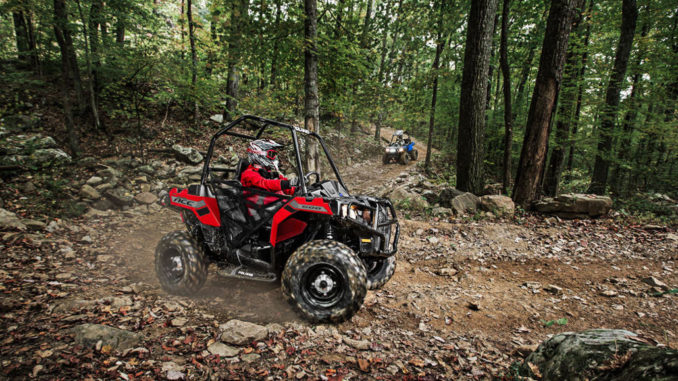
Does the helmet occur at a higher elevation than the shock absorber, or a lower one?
higher

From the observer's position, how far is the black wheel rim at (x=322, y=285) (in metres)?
3.08

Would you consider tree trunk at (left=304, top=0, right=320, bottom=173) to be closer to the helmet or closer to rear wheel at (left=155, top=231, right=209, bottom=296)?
the helmet

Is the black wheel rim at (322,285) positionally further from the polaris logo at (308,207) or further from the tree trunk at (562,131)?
the tree trunk at (562,131)

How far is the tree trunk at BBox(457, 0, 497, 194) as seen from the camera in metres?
7.06

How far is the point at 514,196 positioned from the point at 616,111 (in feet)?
17.5

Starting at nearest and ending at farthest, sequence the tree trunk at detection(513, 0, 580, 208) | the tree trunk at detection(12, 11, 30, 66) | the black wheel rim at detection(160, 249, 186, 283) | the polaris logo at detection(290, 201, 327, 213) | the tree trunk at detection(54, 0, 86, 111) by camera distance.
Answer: the polaris logo at detection(290, 201, 327, 213)
the black wheel rim at detection(160, 249, 186, 283)
the tree trunk at detection(513, 0, 580, 208)
the tree trunk at detection(54, 0, 86, 111)
the tree trunk at detection(12, 11, 30, 66)

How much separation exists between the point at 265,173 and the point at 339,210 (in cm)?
130

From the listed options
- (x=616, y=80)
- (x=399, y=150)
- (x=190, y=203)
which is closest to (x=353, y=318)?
(x=190, y=203)

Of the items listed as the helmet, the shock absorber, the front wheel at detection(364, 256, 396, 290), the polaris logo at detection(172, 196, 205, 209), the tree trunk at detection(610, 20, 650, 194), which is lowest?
the front wheel at detection(364, 256, 396, 290)

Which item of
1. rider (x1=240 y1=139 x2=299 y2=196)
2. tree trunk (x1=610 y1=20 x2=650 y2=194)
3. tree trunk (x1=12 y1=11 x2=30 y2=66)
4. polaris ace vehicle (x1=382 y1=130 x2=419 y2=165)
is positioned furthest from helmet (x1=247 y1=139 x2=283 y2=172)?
tree trunk (x1=12 y1=11 x2=30 y2=66)

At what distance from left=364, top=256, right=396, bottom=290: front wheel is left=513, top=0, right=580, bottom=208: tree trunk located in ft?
17.5

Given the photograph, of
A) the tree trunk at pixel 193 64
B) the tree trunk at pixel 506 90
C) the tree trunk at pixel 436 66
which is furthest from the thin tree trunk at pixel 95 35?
the tree trunk at pixel 506 90

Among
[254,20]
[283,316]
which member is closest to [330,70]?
[254,20]

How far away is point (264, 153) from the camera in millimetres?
3912
